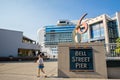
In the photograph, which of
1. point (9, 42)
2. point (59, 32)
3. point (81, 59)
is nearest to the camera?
point (81, 59)

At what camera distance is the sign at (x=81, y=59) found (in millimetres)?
7840

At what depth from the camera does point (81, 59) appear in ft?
26.3

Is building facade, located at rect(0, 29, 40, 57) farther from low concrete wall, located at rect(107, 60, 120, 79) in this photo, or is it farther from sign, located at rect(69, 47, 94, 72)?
low concrete wall, located at rect(107, 60, 120, 79)

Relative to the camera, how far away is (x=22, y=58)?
29656 mm

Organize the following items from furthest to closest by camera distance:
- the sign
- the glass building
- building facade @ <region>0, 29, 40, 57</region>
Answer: the glass building
building facade @ <region>0, 29, 40, 57</region>
the sign

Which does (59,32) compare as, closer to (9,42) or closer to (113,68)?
(9,42)

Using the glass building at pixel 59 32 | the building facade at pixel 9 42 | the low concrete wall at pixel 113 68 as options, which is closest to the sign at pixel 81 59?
the low concrete wall at pixel 113 68

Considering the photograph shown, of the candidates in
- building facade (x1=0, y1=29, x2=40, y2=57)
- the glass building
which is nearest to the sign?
building facade (x1=0, y1=29, x2=40, y2=57)

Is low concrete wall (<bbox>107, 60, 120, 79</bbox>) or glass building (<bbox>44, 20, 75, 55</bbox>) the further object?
glass building (<bbox>44, 20, 75, 55</bbox>)

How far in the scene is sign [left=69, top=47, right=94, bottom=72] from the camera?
7.84 metres

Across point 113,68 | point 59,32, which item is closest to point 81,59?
point 113,68

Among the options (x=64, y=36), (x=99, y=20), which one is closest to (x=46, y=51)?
(x=99, y=20)


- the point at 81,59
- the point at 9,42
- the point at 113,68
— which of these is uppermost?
the point at 9,42

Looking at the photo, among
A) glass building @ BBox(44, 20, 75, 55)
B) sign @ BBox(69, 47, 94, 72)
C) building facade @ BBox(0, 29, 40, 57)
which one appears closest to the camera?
sign @ BBox(69, 47, 94, 72)
